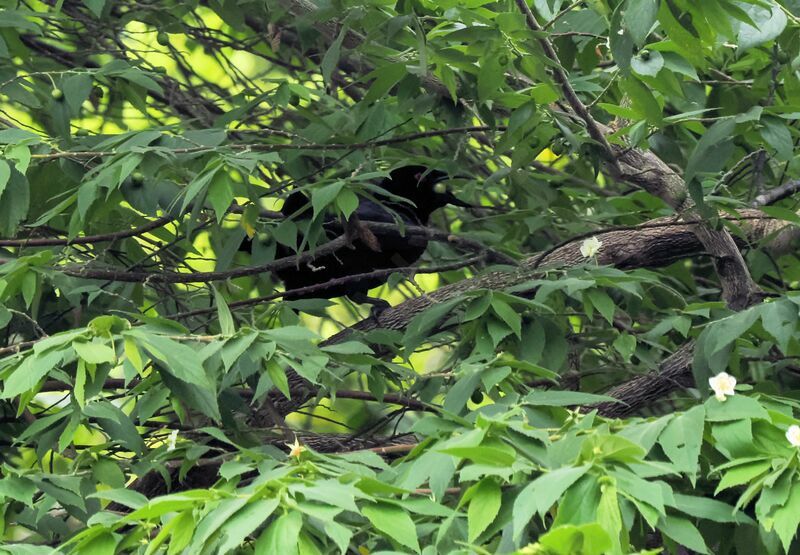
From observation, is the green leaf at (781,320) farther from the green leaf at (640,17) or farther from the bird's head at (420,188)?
the bird's head at (420,188)

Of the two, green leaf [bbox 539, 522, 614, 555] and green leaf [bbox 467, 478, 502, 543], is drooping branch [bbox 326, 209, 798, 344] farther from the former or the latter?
green leaf [bbox 539, 522, 614, 555]

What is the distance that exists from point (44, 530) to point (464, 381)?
40.6 inches

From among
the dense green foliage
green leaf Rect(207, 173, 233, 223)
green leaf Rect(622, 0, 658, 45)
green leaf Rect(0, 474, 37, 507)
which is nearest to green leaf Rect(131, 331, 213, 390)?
the dense green foliage

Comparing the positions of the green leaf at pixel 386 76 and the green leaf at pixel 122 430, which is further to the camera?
the green leaf at pixel 386 76

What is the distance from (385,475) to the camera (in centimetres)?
207

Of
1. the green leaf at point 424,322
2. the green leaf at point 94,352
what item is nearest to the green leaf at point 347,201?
the green leaf at point 424,322

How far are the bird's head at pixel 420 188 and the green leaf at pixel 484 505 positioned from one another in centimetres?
219

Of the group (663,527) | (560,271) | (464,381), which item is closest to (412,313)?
(560,271)

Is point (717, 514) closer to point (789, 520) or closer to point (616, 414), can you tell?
point (789, 520)

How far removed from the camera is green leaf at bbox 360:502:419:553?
168 centimetres

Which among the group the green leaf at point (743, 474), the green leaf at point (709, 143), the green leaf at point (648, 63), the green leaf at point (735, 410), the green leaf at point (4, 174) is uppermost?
the green leaf at point (648, 63)

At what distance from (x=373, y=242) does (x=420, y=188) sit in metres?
0.71

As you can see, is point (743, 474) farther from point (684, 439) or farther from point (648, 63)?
point (648, 63)

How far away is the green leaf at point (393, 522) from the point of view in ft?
5.50
